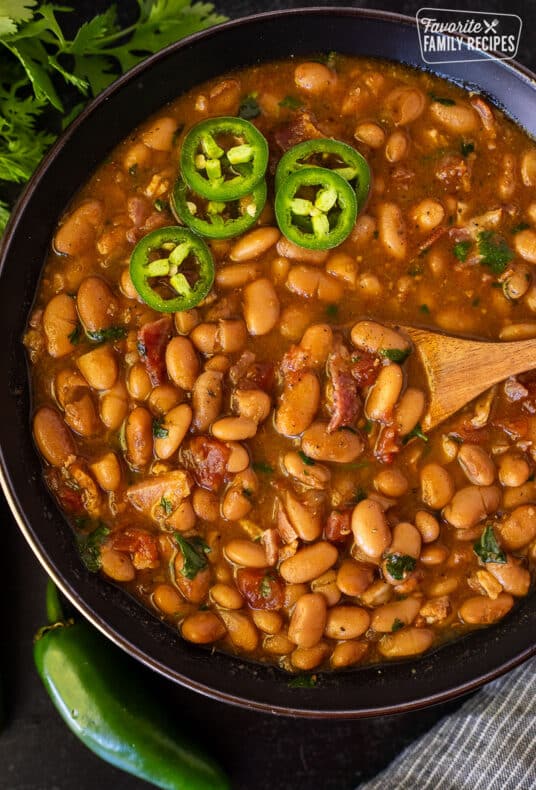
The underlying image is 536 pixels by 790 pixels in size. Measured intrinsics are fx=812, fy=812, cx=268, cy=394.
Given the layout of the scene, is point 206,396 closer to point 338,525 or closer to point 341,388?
point 341,388

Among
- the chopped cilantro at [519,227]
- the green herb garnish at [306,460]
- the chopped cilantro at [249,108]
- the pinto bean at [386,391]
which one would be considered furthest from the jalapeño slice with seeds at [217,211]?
the chopped cilantro at [519,227]

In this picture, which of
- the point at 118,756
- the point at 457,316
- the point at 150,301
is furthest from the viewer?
the point at 118,756

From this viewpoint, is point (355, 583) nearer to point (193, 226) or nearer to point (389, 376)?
point (389, 376)

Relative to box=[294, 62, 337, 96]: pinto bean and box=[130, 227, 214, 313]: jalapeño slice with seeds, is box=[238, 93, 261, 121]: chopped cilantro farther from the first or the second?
box=[130, 227, 214, 313]: jalapeño slice with seeds

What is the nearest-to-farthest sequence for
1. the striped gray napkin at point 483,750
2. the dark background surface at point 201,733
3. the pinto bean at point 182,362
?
the pinto bean at point 182,362, the striped gray napkin at point 483,750, the dark background surface at point 201,733

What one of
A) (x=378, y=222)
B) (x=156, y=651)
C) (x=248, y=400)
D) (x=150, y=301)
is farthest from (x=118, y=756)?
(x=378, y=222)

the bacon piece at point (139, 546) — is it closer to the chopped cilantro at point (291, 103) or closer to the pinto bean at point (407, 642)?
the pinto bean at point (407, 642)
